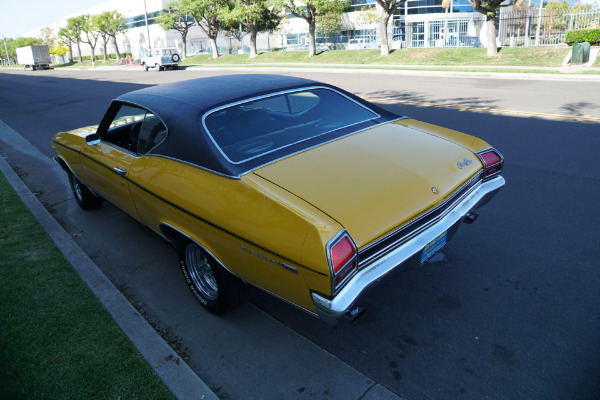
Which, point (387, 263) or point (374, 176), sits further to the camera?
point (374, 176)

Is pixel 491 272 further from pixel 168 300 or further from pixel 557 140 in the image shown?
pixel 557 140

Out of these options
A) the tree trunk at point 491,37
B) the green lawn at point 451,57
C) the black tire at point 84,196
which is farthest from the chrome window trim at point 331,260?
the tree trunk at point 491,37

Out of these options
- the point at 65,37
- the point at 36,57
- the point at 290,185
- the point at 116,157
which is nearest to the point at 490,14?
the point at 116,157

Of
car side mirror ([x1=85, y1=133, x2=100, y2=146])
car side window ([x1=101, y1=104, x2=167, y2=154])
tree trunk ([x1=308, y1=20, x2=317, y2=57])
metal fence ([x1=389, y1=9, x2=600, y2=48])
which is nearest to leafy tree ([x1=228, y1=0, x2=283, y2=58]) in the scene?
tree trunk ([x1=308, y1=20, x2=317, y2=57])

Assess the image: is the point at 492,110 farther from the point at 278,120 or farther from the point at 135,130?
the point at 135,130

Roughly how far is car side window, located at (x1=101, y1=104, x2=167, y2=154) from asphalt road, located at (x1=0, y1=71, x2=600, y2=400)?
1.12 m

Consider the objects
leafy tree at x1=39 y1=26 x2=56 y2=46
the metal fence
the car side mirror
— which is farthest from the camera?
leafy tree at x1=39 y1=26 x2=56 y2=46

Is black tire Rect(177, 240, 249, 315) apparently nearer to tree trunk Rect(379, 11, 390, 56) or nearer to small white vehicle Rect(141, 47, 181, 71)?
tree trunk Rect(379, 11, 390, 56)

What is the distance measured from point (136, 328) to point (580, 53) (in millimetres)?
21867

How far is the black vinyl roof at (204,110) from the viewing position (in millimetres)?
3061

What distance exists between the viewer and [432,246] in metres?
2.93

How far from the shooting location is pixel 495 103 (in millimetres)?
11188

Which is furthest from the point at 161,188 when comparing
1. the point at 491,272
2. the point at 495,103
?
the point at 495,103

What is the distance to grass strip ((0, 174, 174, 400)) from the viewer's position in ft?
8.96
